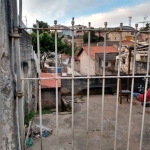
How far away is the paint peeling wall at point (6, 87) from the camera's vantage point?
140cm

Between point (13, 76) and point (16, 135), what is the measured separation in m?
0.57

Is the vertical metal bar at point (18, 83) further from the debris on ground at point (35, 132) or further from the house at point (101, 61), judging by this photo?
the house at point (101, 61)

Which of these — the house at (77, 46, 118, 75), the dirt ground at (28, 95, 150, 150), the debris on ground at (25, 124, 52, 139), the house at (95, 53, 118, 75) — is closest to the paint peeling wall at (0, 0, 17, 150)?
the dirt ground at (28, 95, 150, 150)

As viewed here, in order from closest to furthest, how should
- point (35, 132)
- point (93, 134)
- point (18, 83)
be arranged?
point (18, 83) < point (35, 132) < point (93, 134)

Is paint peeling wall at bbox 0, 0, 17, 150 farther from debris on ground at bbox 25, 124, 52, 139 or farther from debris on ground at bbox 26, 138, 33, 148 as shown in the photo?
debris on ground at bbox 25, 124, 52, 139

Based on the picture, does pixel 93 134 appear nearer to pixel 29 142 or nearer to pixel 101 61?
pixel 29 142

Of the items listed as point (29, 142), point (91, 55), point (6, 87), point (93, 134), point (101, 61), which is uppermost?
point (91, 55)

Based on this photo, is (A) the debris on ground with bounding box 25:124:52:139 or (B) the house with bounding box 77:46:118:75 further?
(B) the house with bounding box 77:46:118:75

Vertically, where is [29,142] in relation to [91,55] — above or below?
below

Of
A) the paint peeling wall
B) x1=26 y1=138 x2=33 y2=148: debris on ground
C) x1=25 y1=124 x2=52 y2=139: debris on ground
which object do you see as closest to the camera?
the paint peeling wall

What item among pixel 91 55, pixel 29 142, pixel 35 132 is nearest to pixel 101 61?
pixel 91 55

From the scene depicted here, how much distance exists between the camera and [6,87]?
1448 mm

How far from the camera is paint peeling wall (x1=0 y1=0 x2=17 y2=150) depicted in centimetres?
140

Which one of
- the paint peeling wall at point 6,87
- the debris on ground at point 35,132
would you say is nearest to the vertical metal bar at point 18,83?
the paint peeling wall at point 6,87
